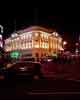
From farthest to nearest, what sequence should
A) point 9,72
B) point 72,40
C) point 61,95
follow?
1. point 72,40
2. point 9,72
3. point 61,95

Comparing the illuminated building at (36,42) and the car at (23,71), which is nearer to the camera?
the car at (23,71)

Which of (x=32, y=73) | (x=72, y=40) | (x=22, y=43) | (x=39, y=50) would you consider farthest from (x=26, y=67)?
(x=72, y=40)

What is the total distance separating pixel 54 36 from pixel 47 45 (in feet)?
25.6

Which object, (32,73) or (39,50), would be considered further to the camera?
(39,50)

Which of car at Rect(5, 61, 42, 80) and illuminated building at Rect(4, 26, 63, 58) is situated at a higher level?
illuminated building at Rect(4, 26, 63, 58)

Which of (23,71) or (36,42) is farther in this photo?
(36,42)

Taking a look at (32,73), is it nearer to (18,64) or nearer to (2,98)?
(18,64)

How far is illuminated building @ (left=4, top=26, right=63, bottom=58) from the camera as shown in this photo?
278 feet

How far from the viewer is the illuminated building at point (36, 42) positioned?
278 feet

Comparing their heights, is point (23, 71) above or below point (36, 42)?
below

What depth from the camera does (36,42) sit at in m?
84.2

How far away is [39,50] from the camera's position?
8444 cm

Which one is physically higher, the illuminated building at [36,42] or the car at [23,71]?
the illuminated building at [36,42]

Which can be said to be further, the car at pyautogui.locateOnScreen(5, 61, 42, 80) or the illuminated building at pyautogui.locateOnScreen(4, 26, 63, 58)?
the illuminated building at pyautogui.locateOnScreen(4, 26, 63, 58)
